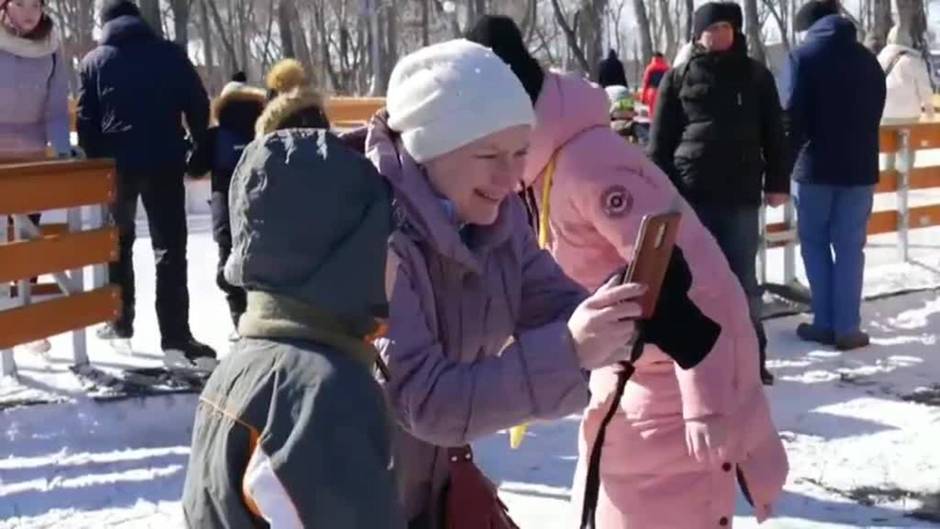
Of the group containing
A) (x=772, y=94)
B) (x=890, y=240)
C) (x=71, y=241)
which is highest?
(x=772, y=94)

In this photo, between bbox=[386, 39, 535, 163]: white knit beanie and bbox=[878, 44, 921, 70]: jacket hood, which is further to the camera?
bbox=[878, 44, 921, 70]: jacket hood

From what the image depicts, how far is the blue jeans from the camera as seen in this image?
8188 mm

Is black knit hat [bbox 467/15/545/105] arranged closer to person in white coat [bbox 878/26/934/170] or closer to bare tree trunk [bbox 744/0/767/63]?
person in white coat [bbox 878/26/934/170]

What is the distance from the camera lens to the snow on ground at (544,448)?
217 inches

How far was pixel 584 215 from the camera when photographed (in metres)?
3.22

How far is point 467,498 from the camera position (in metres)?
2.43

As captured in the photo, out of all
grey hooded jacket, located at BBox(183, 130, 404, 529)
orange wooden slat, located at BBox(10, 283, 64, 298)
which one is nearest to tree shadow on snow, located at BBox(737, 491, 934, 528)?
grey hooded jacket, located at BBox(183, 130, 404, 529)

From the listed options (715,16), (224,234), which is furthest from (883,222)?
(224,234)

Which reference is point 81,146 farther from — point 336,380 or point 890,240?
point 890,240

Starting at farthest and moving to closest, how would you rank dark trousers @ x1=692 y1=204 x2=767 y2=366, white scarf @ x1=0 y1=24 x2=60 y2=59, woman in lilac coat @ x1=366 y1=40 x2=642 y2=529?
white scarf @ x1=0 y1=24 x2=60 y2=59 < dark trousers @ x1=692 y1=204 x2=767 y2=366 < woman in lilac coat @ x1=366 y1=40 x2=642 y2=529

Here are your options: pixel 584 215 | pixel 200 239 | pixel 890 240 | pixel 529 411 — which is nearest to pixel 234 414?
pixel 529 411

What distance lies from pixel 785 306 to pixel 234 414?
25.0 ft

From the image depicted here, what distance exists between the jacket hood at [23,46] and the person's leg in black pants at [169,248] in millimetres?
802

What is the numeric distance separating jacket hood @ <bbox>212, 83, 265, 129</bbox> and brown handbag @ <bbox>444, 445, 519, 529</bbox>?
515 centimetres
